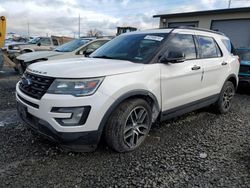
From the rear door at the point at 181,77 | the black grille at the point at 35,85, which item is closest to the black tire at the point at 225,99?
the rear door at the point at 181,77

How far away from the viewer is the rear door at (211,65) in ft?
13.9

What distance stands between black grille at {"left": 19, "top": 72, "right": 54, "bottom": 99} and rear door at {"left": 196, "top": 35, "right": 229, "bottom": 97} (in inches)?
111

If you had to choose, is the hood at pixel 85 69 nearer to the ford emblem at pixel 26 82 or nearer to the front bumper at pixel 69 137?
the ford emblem at pixel 26 82

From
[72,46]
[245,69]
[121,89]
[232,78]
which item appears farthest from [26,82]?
[245,69]

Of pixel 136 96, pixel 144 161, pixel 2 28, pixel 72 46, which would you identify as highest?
pixel 2 28

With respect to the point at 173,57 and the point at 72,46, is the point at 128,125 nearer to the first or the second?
the point at 173,57

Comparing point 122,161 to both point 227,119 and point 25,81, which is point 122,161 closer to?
point 25,81

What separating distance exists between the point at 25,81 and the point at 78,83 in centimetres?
100

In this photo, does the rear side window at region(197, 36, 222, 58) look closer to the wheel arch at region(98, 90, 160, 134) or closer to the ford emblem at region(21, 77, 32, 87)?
the wheel arch at region(98, 90, 160, 134)

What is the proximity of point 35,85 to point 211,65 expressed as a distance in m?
3.24

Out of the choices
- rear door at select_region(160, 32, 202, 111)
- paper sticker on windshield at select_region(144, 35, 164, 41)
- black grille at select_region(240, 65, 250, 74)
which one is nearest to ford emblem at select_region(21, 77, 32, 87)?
rear door at select_region(160, 32, 202, 111)

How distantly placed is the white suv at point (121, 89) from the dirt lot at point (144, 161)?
263 millimetres

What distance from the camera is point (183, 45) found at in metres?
3.89

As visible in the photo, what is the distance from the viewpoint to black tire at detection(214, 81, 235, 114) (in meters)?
4.92
